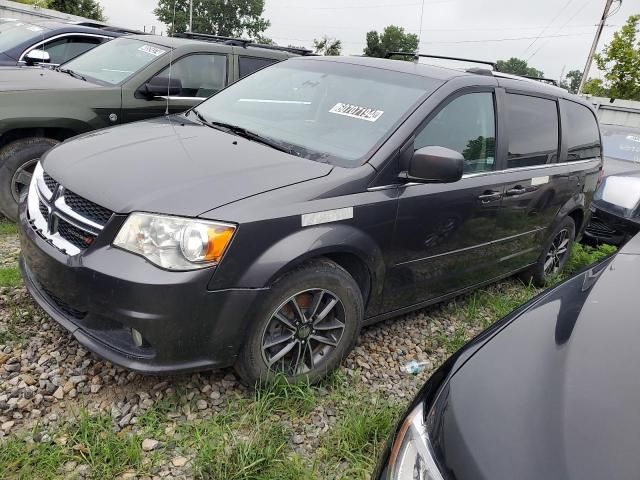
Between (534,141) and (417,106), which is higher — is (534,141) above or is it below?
below

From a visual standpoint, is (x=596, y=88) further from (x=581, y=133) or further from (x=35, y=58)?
(x=35, y=58)

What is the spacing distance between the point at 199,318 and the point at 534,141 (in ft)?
9.03

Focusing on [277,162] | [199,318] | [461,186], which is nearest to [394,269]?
[461,186]

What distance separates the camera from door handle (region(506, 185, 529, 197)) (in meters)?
3.47

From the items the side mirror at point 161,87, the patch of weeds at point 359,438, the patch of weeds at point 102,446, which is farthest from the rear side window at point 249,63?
the patch of weeds at point 102,446

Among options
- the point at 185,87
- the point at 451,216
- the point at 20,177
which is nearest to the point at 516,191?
the point at 451,216

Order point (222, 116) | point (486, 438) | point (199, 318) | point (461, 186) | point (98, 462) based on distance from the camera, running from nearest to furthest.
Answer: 1. point (486, 438)
2. point (98, 462)
3. point (199, 318)
4. point (461, 186)
5. point (222, 116)

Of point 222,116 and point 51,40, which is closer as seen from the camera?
point 222,116

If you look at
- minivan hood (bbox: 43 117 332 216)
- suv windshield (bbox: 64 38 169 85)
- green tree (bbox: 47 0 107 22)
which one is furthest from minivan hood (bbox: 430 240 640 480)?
green tree (bbox: 47 0 107 22)

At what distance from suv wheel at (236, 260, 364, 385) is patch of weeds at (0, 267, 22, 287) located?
173 centimetres

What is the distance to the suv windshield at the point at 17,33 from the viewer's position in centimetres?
660

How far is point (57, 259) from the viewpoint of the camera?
2316 millimetres

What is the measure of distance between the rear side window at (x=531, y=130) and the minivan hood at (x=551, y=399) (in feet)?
6.49

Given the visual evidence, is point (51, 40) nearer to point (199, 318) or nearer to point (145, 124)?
point (145, 124)
